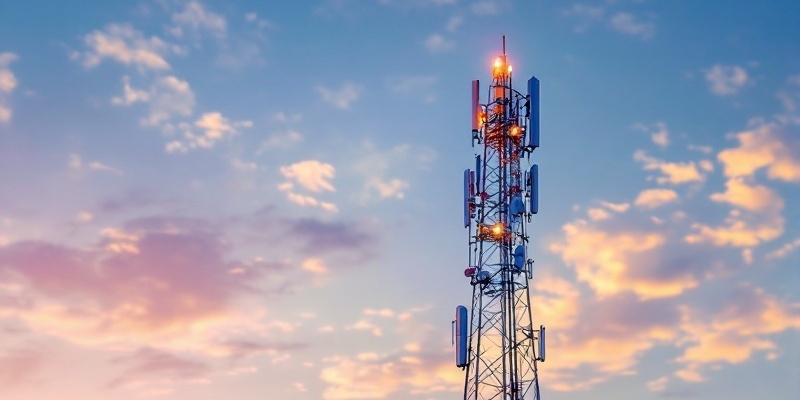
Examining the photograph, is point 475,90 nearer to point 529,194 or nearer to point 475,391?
point 529,194

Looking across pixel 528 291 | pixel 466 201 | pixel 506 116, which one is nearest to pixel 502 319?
pixel 528 291

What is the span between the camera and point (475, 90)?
249ft

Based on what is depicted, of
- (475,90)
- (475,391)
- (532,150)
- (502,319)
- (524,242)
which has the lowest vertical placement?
(475,391)

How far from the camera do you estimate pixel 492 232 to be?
242 ft

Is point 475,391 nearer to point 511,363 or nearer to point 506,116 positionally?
point 511,363

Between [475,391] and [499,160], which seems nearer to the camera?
[475,391]

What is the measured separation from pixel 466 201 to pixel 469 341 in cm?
1013

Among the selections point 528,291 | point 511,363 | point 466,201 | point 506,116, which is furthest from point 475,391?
point 506,116

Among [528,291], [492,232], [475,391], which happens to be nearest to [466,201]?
[492,232]

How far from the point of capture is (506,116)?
75812mm

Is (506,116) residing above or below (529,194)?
above

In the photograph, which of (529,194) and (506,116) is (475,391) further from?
(506,116)

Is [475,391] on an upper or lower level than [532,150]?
lower

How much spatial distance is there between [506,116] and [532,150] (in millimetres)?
3440
